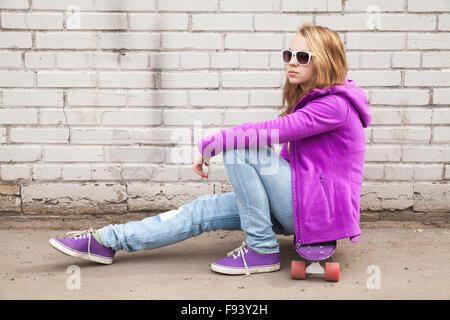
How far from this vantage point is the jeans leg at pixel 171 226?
2715 millimetres

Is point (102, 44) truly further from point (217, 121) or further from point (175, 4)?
point (217, 121)

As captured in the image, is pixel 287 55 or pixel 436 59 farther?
pixel 436 59

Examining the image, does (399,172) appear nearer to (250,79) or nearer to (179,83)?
(250,79)

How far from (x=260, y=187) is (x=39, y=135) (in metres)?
1.72

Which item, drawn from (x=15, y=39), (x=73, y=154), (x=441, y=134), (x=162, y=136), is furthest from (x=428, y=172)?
(x=15, y=39)

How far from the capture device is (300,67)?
2588mm

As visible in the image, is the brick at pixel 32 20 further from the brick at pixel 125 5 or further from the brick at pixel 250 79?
the brick at pixel 250 79

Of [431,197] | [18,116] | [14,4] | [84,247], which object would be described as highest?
[14,4]

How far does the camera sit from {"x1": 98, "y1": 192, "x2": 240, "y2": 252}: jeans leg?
8.91 feet

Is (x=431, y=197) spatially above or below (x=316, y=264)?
above

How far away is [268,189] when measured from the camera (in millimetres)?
2623

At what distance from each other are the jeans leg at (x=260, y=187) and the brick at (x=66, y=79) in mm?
1342

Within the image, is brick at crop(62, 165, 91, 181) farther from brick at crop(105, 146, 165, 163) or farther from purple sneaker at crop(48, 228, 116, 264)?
purple sneaker at crop(48, 228, 116, 264)

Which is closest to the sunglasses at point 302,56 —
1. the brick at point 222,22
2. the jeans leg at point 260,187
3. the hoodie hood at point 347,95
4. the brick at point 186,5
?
the hoodie hood at point 347,95
